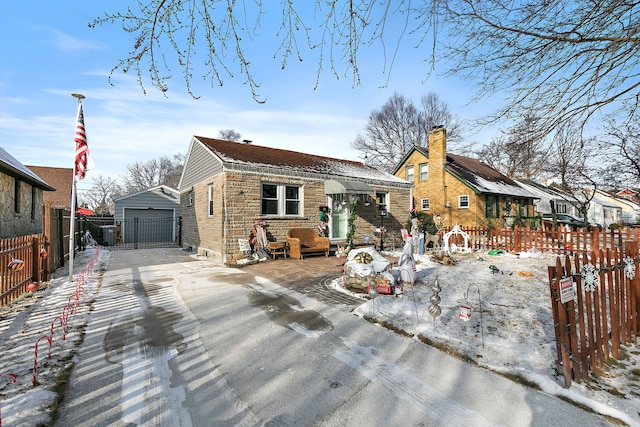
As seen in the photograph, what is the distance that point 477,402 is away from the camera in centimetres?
264

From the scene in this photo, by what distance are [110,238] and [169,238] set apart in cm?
364

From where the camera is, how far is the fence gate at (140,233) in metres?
19.5

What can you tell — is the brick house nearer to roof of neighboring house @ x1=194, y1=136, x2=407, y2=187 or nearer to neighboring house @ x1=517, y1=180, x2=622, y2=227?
roof of neighboring house @ x1=194, y1=136, x2=407, y2=187

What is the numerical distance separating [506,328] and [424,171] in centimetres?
2060

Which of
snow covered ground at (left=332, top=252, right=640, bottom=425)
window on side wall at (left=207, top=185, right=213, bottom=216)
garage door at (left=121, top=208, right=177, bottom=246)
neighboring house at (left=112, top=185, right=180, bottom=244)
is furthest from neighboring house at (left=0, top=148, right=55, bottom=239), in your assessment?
snow covered ground at (left=332, top=252, right=640, bottom=425)

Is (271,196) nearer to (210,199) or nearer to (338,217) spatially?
(210,199)

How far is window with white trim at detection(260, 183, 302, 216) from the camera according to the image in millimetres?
11617

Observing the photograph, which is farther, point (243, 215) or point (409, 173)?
point (409, 173)

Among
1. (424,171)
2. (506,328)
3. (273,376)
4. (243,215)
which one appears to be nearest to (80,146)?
(243,215)

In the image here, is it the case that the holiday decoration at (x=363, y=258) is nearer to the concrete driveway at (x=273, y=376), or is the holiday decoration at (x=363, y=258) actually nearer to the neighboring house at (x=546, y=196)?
the concrete driveway at (x=273, y=376)

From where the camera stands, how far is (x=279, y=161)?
12.6 m

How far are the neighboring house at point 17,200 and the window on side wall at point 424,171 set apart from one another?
75.1 feet

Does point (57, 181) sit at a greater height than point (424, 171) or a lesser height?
greater

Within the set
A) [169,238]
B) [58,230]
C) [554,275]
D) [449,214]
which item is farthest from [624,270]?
[169,238]
